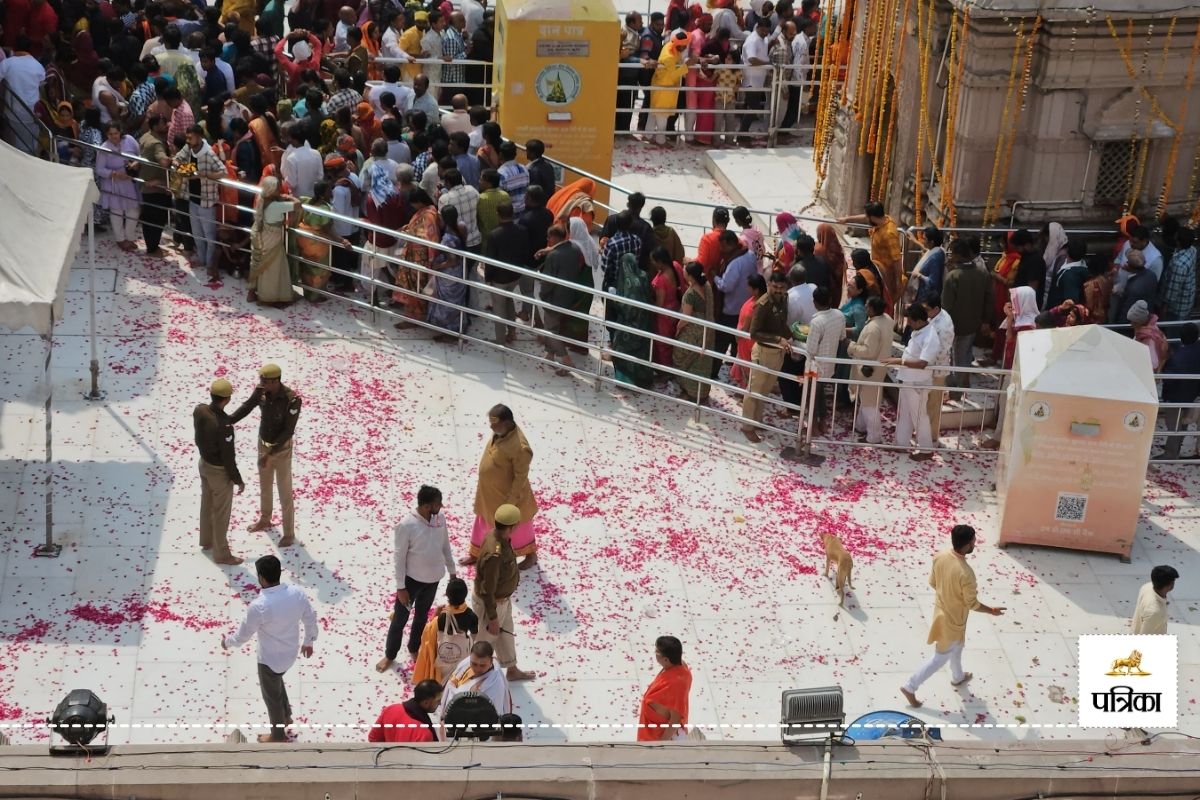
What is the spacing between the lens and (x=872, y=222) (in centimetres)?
1670

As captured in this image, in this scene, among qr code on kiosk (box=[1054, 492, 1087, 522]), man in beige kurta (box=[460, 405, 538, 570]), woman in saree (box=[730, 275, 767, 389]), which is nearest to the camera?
man in beige kurta (box=[460, 405, 538, 570])

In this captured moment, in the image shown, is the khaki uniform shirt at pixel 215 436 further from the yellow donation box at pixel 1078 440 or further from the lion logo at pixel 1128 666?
the lion logo at pixel 1128 666

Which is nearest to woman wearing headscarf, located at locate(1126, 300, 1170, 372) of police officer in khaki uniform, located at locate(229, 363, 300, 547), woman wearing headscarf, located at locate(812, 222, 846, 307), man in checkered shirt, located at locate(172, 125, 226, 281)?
woman wearing headscarf, located at locate(812, 222, 846, 307)

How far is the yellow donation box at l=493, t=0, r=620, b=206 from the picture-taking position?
1883 centimetres

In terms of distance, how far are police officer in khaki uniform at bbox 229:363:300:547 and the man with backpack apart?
1609 mm

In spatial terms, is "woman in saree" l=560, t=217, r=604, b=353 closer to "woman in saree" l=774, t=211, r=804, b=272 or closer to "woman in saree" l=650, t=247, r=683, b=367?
"woman in saree" l=650, t=247, r=683, b=367

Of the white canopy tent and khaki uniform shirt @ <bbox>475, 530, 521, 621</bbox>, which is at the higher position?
the white canopy tent

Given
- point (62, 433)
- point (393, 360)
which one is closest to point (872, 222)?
point (393, 360)

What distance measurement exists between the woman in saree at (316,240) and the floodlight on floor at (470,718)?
7646 millimetres

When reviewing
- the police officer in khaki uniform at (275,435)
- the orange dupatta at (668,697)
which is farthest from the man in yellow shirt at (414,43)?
the orange dupatta at (668,697)

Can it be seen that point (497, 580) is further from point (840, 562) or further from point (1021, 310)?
point (1021, 310)

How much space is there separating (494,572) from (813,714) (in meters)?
3.42

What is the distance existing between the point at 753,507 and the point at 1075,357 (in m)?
2.74

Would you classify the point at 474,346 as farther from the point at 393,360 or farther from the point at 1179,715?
the point at 1179,715
